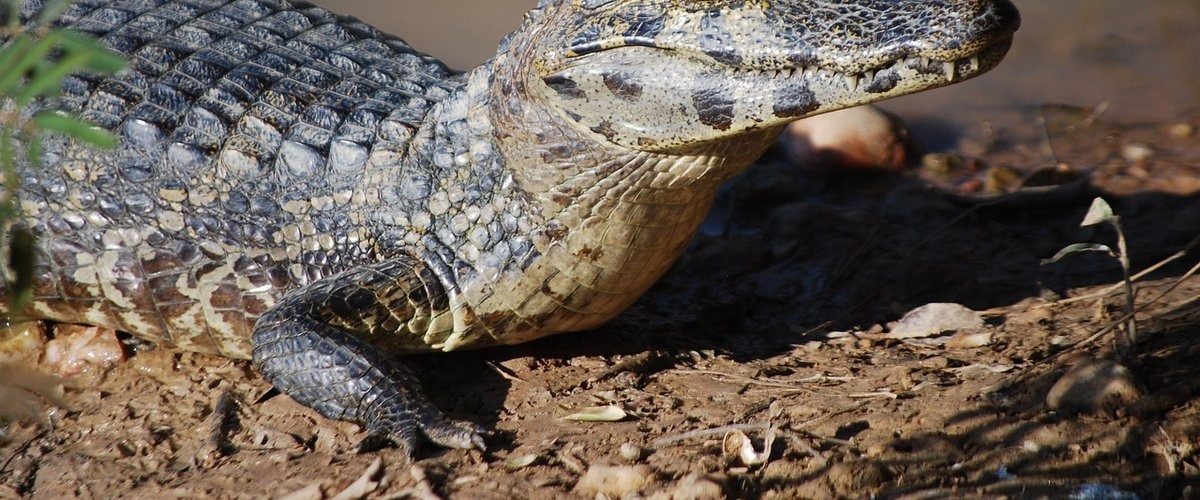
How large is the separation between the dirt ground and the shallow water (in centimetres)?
118

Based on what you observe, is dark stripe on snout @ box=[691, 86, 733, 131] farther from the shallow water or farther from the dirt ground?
the shallow water

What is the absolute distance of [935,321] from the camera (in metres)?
3.77

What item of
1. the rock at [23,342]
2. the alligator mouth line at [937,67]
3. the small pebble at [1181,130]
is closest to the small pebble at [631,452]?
the alligator mouth line at [937,67]

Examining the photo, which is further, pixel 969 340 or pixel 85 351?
Result: pixel 85 351

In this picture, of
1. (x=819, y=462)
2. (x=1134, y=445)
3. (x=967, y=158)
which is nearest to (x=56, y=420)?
(x=819, y=462)

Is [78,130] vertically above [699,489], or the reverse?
[78,130]

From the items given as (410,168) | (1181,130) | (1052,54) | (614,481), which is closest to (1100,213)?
(614,481)

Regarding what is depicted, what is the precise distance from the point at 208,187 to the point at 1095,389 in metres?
2.69

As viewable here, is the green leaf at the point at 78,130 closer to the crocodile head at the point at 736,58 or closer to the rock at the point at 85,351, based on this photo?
the crocodile head at the point at 736,58

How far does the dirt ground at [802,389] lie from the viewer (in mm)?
2623

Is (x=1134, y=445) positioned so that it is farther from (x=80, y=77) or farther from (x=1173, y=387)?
(x=80, y=77)

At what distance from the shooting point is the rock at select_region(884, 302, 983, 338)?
3736mm

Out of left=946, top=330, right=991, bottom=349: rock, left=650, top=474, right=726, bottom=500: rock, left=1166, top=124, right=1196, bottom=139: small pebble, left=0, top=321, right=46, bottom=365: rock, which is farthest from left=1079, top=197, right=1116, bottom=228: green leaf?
left=0, top=321, right=46, bottom=365: rock

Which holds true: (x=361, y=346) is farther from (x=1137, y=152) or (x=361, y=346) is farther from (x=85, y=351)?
(x=1137, y=152)
